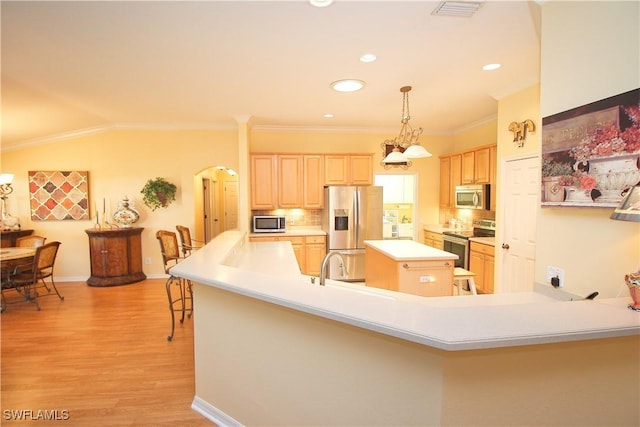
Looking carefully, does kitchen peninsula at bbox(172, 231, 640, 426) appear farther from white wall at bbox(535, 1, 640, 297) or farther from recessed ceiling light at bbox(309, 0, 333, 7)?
recessed ceiling light at bbox(309, 0, 333, 7)

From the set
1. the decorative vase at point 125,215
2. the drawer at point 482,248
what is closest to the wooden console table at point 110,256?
the decorative vase at point 125,215

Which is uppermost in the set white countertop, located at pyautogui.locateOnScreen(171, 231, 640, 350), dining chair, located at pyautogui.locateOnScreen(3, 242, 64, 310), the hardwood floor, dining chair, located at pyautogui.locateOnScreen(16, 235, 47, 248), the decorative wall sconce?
the decorative wall sconce

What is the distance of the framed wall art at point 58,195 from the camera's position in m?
5.10

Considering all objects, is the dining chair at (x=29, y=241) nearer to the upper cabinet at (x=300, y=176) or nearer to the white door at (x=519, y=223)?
the upper cabinet at (x=300, y=176)

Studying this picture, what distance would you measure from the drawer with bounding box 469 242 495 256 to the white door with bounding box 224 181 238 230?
5.91m

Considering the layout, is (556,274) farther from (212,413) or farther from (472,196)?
(472,196)

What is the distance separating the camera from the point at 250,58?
2.64 m

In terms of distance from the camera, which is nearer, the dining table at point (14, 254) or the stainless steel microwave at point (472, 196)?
the dining table at point (14, 254)

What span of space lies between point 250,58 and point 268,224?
115 inches

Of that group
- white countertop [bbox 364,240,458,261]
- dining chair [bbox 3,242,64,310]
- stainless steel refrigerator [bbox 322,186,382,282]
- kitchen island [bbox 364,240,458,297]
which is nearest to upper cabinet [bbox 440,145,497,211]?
stainless steel refrigerator [bbox 322,186,382,282]

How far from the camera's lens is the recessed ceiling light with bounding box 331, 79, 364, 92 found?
125 inches

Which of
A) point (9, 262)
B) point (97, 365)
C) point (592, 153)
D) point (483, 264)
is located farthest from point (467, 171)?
→ point (9, 262)

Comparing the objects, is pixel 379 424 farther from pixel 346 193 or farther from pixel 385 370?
pixel 346 193

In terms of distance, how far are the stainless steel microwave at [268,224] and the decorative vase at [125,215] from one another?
6.64ft
